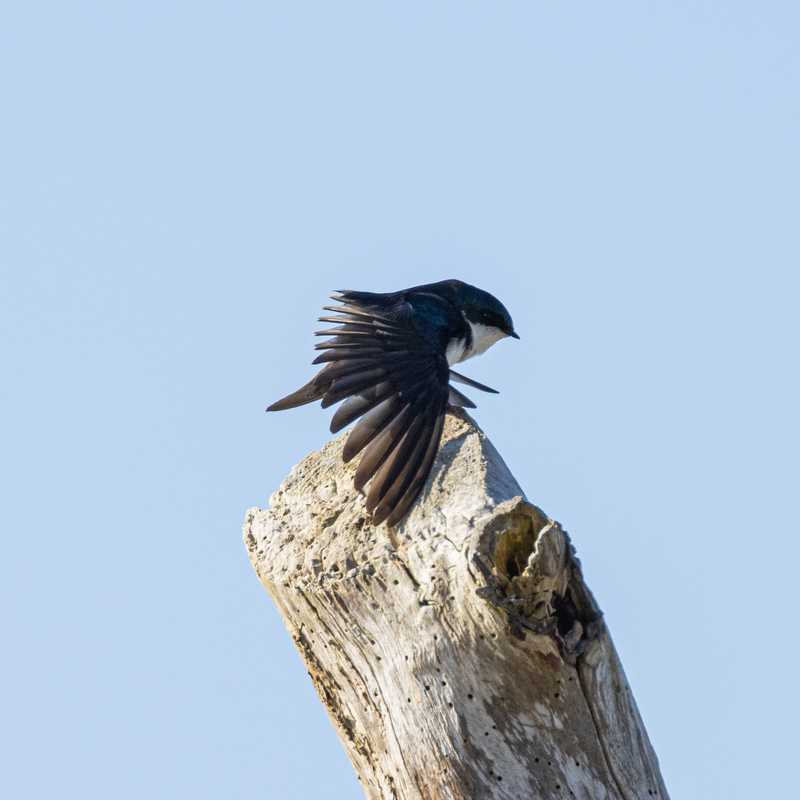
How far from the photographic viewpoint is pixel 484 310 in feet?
24.1

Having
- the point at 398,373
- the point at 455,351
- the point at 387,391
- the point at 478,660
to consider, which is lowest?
the point at 478,660

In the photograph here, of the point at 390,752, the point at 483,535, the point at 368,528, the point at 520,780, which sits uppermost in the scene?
the point at 368,528

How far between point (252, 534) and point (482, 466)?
816 mm

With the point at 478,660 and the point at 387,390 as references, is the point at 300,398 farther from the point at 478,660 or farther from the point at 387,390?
the point at 478,660

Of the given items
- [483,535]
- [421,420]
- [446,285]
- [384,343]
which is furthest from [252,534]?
[446,285]

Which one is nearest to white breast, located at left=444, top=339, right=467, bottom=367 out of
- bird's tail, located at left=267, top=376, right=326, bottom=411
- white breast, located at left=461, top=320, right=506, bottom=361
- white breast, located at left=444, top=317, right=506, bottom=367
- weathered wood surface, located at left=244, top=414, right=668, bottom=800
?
white breast, located at left=444, top=317, right=506, bottom=367

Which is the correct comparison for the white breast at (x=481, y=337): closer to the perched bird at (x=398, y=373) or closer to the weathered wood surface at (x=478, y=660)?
the perched bird at (x=398, y=373)

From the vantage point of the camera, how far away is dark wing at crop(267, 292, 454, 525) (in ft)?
14.3

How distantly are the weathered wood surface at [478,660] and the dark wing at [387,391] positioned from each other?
0.14 m

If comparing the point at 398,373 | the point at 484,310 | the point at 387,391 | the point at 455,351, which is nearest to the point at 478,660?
the point at 387,391

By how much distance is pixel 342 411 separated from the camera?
529 cm

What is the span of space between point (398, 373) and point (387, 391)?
21 centimetres

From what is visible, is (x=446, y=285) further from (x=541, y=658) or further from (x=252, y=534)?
(x=541, y=658)

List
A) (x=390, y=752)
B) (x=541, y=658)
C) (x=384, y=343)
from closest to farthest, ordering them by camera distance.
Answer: (x=541, y=658), (x=390, y=752), (x=384, y=343)
